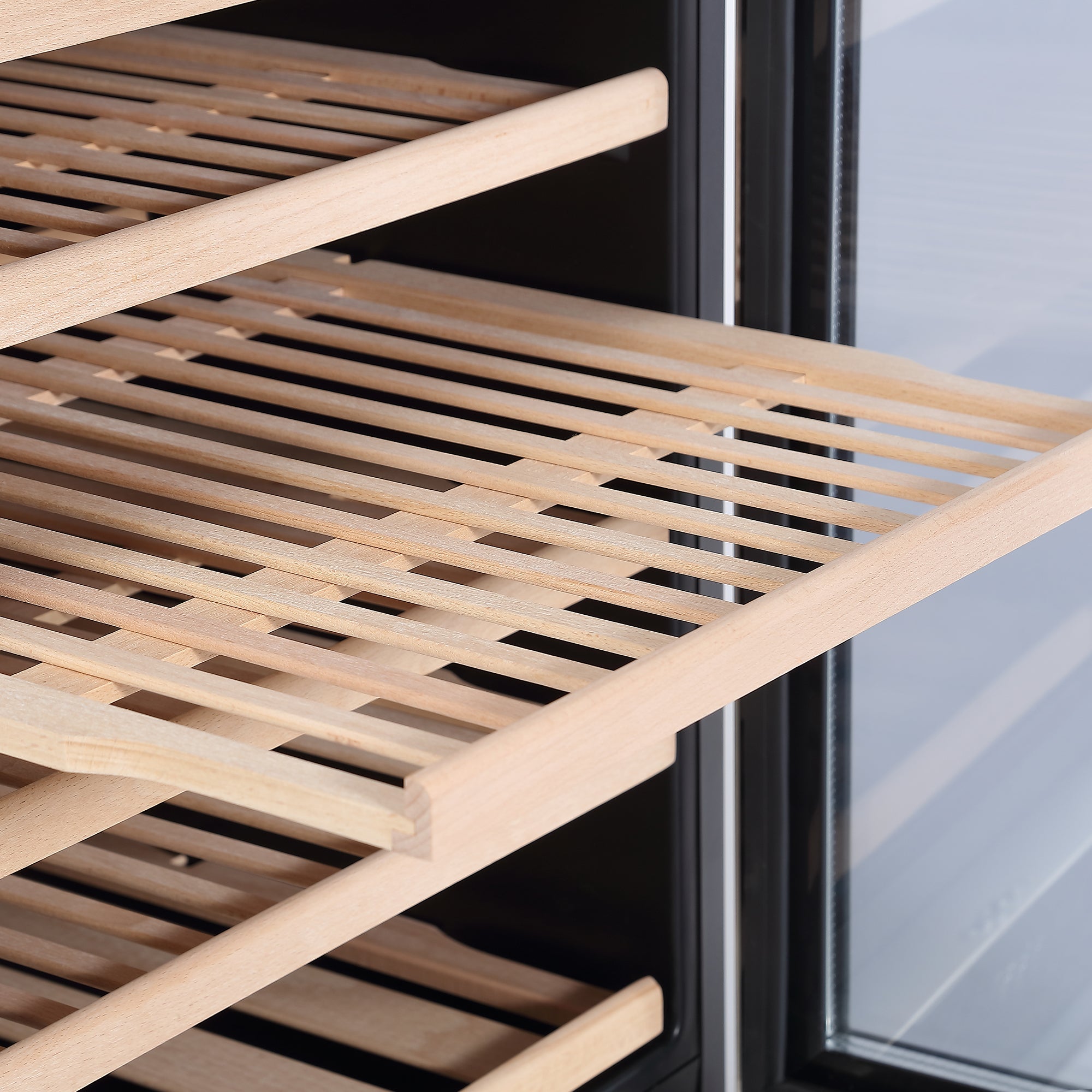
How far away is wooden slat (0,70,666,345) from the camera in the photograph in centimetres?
65

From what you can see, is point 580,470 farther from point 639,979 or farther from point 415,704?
point 639,979

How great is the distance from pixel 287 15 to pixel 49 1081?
28.1 inches

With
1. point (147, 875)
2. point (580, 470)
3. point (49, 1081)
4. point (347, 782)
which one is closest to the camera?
point (347, 782)

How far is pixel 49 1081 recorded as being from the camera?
68cm

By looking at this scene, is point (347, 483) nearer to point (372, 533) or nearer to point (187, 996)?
point (372, 533)

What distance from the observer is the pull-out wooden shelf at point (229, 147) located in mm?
678

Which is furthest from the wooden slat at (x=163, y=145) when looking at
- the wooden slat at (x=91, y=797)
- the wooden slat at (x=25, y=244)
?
the wooden slat at (x=91, y=797)

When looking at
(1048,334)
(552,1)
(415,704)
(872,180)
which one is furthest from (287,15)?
(415,704)

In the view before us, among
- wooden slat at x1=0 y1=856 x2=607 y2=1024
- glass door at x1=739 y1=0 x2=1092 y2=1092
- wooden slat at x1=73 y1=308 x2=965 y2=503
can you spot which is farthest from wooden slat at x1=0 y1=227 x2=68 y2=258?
glass door at x1=739 y1=0 x2=1092 y2=1092

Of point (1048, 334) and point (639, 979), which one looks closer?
point (1048, 334)

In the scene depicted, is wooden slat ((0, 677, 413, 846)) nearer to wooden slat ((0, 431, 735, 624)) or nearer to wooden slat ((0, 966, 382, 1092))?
wooden slat ((0, 431, 735, 624))

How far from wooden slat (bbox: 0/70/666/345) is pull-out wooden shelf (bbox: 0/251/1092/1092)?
133 mm

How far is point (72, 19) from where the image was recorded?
61 cm

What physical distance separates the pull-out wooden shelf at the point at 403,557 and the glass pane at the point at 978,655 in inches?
3.7
